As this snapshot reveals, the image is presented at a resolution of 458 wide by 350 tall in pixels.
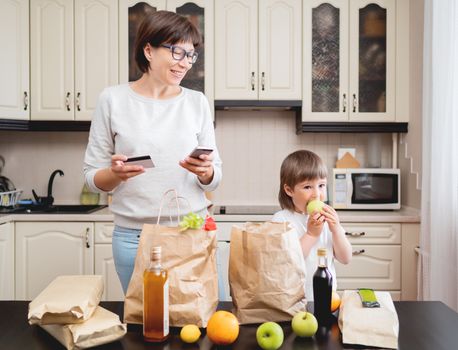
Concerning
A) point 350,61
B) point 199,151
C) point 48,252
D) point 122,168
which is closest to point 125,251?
point 122,168

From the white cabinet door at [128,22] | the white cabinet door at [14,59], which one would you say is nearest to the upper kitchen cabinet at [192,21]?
the white cabinet door at [128,22]

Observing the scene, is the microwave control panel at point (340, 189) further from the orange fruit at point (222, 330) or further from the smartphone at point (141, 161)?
the orange fruit at point (222, 330)

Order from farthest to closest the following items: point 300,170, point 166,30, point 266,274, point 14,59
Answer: point 14,59 → point 300,170 → point 166,30 → point 266,274

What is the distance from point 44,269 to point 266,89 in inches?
70.0

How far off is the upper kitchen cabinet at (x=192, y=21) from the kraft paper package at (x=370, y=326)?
7.11ft

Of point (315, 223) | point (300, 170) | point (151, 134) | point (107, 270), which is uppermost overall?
point (151, 134)

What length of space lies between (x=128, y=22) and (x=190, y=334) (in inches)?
97.9

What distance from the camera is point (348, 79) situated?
2969 millimetres

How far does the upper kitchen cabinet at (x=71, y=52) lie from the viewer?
9.63ft

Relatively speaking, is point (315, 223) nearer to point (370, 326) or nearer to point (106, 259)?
point (370, 326)

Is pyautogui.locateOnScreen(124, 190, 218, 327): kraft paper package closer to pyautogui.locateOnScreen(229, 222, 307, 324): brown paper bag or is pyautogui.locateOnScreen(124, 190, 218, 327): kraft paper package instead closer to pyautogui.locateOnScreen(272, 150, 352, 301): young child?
pyautogui.locateOnScreen(229, 222, 307, 324): brown paper bag

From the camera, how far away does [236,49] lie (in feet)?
9.65

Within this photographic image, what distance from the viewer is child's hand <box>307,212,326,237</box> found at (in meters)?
1.31

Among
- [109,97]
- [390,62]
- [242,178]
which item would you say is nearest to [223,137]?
[242,178]
